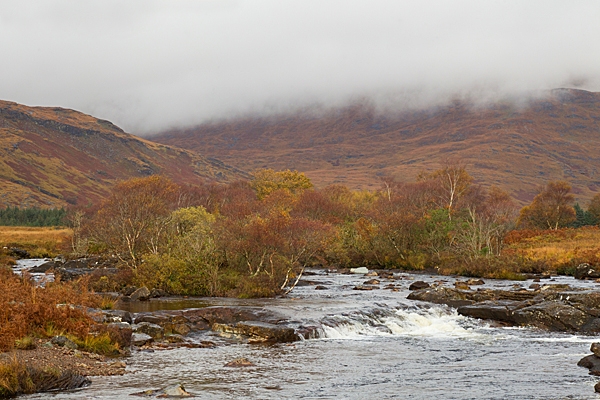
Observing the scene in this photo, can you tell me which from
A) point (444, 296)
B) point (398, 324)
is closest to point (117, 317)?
point (398, 324)

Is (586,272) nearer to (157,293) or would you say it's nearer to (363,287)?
(363,287)

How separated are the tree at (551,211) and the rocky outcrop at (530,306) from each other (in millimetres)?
80621

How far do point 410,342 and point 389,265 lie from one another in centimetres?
4361

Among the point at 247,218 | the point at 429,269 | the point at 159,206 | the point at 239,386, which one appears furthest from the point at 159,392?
the point at 429,269

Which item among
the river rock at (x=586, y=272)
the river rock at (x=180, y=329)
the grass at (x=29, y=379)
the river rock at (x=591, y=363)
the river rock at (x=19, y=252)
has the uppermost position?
the grass at (x=29, y=379)

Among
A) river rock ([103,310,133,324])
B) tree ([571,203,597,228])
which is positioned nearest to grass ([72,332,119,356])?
river rock ([103,310,133,324])

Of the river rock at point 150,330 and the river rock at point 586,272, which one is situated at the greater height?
the river rock at point 150,330

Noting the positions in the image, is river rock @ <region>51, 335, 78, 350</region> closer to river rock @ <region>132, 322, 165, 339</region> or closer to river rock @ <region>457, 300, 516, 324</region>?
river rock @ <region>132, 322, 165, 339</region>

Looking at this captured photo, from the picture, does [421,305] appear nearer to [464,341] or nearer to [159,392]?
[464,341]

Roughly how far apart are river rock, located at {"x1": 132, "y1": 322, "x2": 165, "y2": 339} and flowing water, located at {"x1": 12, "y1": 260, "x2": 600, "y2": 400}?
249 cm

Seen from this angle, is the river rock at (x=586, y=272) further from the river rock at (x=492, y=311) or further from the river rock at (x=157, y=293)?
the river rock at (x=157, y=293)

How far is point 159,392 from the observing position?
1802 centimetres

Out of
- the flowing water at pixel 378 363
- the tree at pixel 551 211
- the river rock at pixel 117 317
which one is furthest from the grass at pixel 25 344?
the tree at pixel 551 211

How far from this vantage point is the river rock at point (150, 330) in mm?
27867
